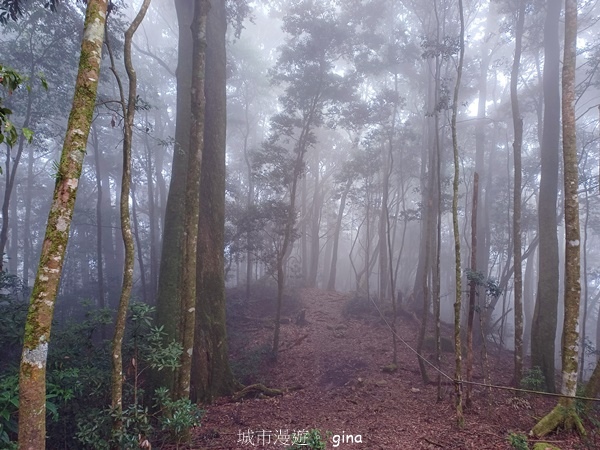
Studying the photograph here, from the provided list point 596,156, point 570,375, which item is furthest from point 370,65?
point 596,156

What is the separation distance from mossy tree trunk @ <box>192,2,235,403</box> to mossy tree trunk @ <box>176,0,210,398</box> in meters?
2.31

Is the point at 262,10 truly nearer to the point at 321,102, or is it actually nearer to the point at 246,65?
the point at 246,65

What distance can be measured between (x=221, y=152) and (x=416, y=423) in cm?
736

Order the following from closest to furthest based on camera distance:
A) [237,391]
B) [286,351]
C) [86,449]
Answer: [86,449]
[237,391]
[286,351]

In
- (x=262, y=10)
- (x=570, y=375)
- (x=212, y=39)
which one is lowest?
(x=570, y=375)

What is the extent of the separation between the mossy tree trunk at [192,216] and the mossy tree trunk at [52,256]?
7.43ft

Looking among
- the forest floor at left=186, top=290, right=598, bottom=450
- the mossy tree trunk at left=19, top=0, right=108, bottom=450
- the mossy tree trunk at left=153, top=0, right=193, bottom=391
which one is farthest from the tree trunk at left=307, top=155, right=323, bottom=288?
the mossy tree trunk at left=19, top=0, right=108, bottom=450

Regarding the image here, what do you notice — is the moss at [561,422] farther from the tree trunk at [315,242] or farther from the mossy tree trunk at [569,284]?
the tree trunk at [315,242]

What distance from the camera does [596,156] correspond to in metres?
22.0

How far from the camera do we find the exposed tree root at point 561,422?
5383 mm

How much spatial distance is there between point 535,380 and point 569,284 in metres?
3.24

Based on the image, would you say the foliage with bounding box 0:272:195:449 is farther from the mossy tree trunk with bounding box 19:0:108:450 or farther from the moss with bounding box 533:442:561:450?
the moss with bounding box 533:442:561:450

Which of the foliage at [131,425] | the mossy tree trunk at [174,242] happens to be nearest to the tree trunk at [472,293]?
the foliage at [131,425]

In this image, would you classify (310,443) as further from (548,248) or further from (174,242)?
(548,248)
